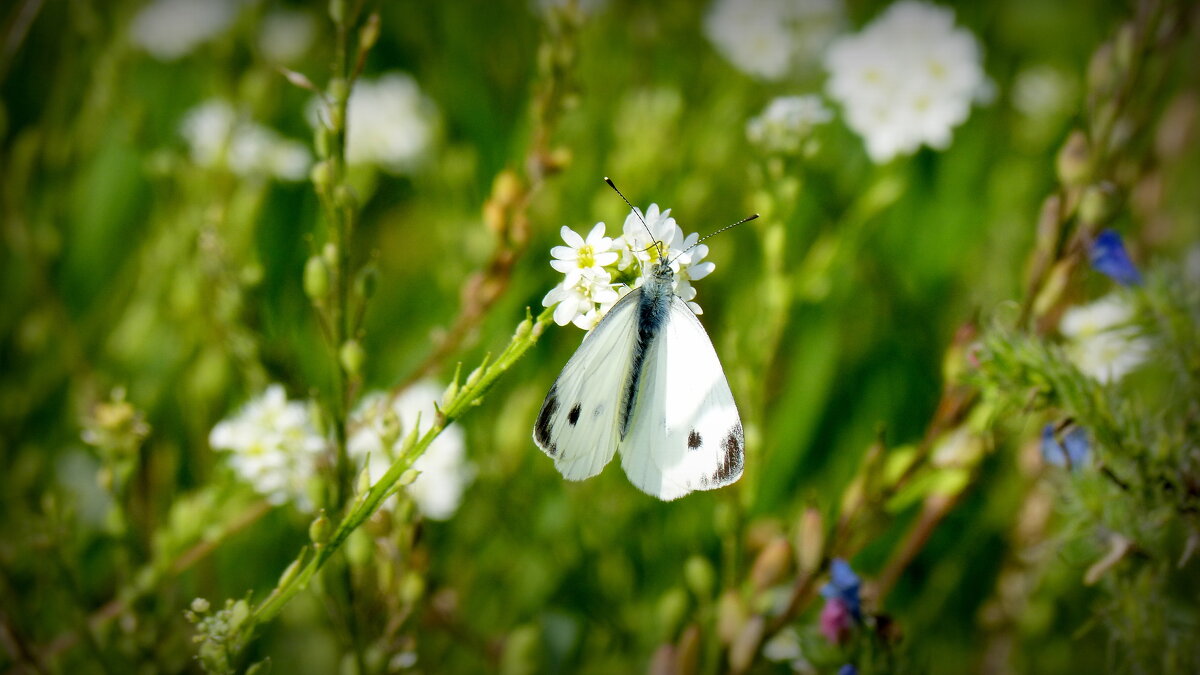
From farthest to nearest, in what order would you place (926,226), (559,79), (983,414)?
(926,226)
(559,79)
(983,414)


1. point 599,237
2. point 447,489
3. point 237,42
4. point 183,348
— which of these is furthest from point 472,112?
point 599,237

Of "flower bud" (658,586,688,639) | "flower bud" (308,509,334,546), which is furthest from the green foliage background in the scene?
"flower bud" (308,509,334,546)

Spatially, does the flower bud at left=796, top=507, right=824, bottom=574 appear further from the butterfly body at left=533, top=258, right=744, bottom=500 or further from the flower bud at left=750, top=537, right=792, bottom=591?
the butterfly body at left=533, top=258, right=744, bottom=500

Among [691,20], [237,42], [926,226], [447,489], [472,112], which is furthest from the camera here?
[691,20]

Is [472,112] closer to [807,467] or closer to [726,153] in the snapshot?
[726,153]

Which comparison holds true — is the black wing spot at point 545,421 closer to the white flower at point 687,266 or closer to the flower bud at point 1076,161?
the white flower at point 687,266

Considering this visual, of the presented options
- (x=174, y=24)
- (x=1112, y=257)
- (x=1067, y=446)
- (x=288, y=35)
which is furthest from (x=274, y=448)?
(x=288, y=35)

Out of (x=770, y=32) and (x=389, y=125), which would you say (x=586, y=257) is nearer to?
(x=389, y=125)
